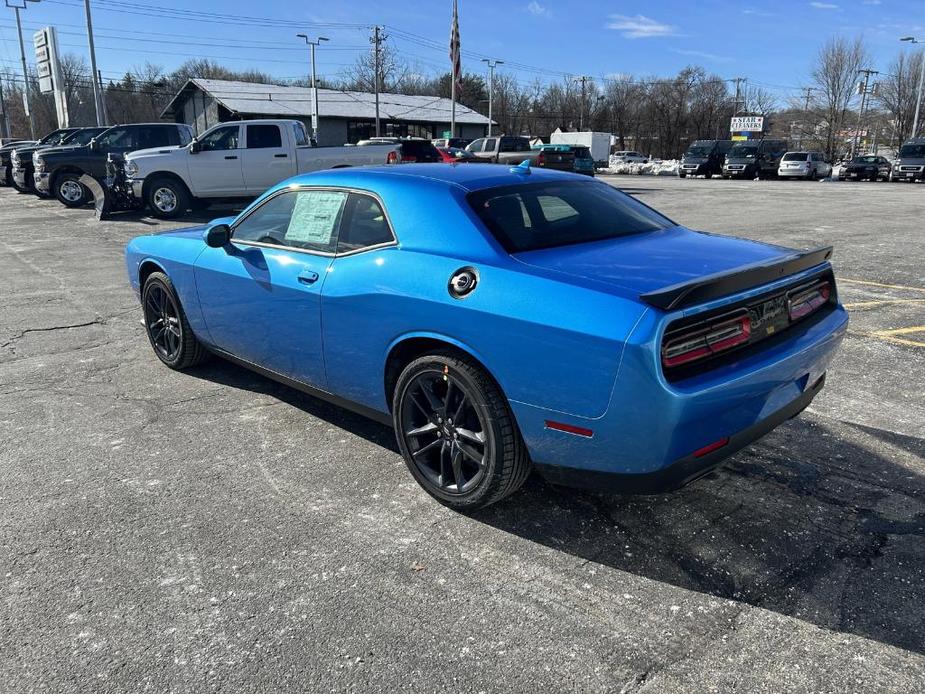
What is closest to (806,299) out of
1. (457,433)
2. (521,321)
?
(521,321)

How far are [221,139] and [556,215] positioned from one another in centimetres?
1333

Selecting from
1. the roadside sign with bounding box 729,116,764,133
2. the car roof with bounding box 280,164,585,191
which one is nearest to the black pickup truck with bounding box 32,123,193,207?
the car roof with bounding box 280,164,585,191

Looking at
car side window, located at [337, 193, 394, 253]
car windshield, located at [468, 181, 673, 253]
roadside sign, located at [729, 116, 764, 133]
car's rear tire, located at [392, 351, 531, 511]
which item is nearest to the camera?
car's rear tire, located at [392, 351, 531, 511]

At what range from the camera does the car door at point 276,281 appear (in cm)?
380

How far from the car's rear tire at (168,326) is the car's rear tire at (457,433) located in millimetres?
2330

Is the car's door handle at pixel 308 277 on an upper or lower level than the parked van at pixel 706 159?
lower

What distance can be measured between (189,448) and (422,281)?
1.81 meters

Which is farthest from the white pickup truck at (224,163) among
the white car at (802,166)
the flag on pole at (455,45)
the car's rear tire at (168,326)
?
the white car at (802,166)

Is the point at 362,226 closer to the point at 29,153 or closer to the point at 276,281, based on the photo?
the point at 276,281

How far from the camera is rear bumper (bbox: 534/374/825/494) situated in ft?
8.58

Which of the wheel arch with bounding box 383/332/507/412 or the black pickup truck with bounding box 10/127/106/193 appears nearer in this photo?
the wheel arch with bounding box 383/332/507/412

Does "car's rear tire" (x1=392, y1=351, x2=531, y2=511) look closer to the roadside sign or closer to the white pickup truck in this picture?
the white pickup truck

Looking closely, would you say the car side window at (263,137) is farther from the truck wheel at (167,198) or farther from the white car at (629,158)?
the white car at (629,158)

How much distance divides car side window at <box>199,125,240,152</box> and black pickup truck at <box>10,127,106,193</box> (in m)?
6.80
